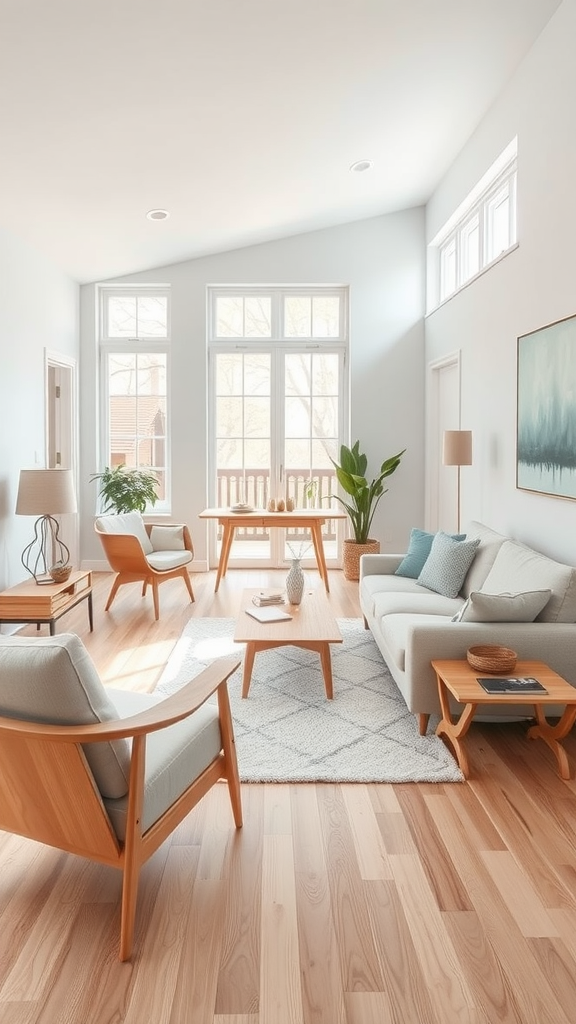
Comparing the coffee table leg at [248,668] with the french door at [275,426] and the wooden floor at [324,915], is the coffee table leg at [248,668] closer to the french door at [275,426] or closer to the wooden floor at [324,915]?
the wooden floor at [324,915]

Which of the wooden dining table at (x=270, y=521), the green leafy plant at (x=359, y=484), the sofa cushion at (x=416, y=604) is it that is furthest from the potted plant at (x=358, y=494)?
the sofa cushion at (x=416, y=604)

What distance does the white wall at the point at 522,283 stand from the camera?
139 inches

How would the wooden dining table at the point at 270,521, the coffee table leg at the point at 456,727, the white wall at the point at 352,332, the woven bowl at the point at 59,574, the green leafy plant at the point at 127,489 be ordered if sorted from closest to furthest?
the coffee table leg at the point at 456,727, the woven bowl at the point at 59,574, the wooden dining table at the point at 270,521, the green leafy plant at the point at 127,489, the white wall at the point at 352,332

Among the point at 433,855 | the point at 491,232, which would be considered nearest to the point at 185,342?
the point at 491,232

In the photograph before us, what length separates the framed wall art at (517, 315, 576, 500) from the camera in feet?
11.4

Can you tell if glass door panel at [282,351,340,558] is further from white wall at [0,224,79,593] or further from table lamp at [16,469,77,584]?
table lamp at [16,469,77,584]

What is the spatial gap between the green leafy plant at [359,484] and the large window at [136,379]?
6.00 ft

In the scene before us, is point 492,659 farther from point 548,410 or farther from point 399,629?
point 548,410

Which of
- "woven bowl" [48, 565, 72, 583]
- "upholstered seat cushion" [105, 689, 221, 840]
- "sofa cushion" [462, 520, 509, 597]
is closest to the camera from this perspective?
"upholstered seat cushion" [105, 689, 221, 840]

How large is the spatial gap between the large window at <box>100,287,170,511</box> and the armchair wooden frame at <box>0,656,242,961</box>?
527cm

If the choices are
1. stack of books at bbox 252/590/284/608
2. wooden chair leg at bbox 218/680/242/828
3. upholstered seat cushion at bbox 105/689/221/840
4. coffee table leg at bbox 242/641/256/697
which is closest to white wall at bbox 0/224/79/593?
stack of books at bbox 252/590/284/608

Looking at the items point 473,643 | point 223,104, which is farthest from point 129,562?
point 223,104

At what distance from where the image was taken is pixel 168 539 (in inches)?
230

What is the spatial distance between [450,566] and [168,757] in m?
2.54
